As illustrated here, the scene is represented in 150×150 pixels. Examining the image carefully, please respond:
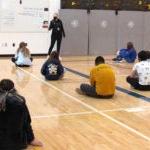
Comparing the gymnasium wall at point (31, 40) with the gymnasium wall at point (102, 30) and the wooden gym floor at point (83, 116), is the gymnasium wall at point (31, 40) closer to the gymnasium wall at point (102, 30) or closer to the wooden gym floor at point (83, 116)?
the gymnasium wall at point (102, 30)

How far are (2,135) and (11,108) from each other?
1.07 ft

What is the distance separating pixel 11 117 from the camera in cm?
446

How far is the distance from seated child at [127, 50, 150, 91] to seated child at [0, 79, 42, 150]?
415 centimetres

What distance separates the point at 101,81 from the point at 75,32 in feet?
29.6

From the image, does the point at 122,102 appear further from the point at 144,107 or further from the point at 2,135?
the point at 2,135

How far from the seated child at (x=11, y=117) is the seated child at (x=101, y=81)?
2988 millimetres

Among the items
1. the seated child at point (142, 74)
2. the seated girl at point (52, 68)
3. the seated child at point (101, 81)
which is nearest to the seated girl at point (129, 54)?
the seated girl at point (52, 68)

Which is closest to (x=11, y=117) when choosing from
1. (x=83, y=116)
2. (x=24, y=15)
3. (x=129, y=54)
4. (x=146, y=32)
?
(x=83, y=116)

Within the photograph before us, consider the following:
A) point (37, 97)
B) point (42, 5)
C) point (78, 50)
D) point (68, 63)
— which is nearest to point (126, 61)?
point (68, 63)

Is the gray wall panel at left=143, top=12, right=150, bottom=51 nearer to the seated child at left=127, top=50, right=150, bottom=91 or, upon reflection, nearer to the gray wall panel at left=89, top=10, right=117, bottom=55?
the gray wall panel at left=89, top=10, right=117, bottom=55

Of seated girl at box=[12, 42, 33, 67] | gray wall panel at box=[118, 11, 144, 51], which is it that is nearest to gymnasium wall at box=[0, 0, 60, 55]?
gray wall panel at box=[118, 11, 144, 51]

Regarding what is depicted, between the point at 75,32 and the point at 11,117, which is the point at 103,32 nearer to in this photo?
the point at 75,32

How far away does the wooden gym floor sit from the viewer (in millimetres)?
5070

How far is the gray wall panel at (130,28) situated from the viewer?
16984 mm
